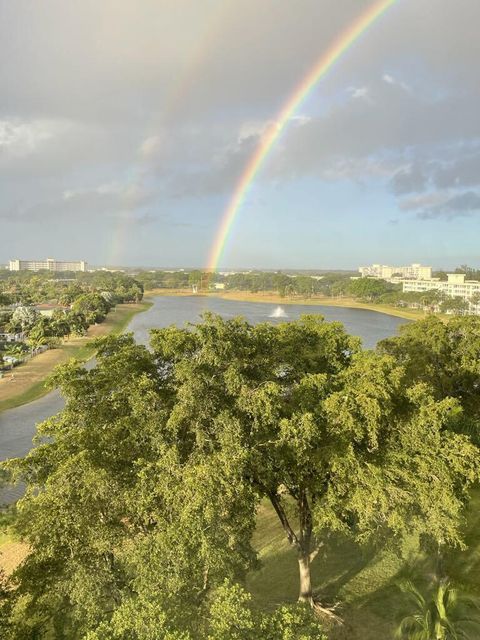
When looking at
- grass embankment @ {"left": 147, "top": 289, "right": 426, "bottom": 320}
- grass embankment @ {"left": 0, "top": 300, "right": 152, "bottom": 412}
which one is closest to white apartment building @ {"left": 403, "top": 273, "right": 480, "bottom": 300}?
grass embankment @ {"left": 147, "top": 289, "right": 426, "bottom": 320}

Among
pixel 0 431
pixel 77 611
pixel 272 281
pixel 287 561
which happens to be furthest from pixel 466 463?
pixel 272 281

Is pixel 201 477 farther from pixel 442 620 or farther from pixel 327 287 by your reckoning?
pixel 327 287

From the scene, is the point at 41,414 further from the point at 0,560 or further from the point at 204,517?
the point at 204,517

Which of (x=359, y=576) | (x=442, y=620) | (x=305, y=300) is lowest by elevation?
(x=359, y=576)

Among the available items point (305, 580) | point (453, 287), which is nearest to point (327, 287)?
point (453, 287)

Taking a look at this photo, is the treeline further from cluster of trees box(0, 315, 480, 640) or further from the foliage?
cluster of trees box(0, 315, 480, 640)

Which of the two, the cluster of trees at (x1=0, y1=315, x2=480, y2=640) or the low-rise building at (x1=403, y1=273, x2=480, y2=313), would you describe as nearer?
the cluster of trees at (x1=0, y1=315, x2=480, y2=640)
